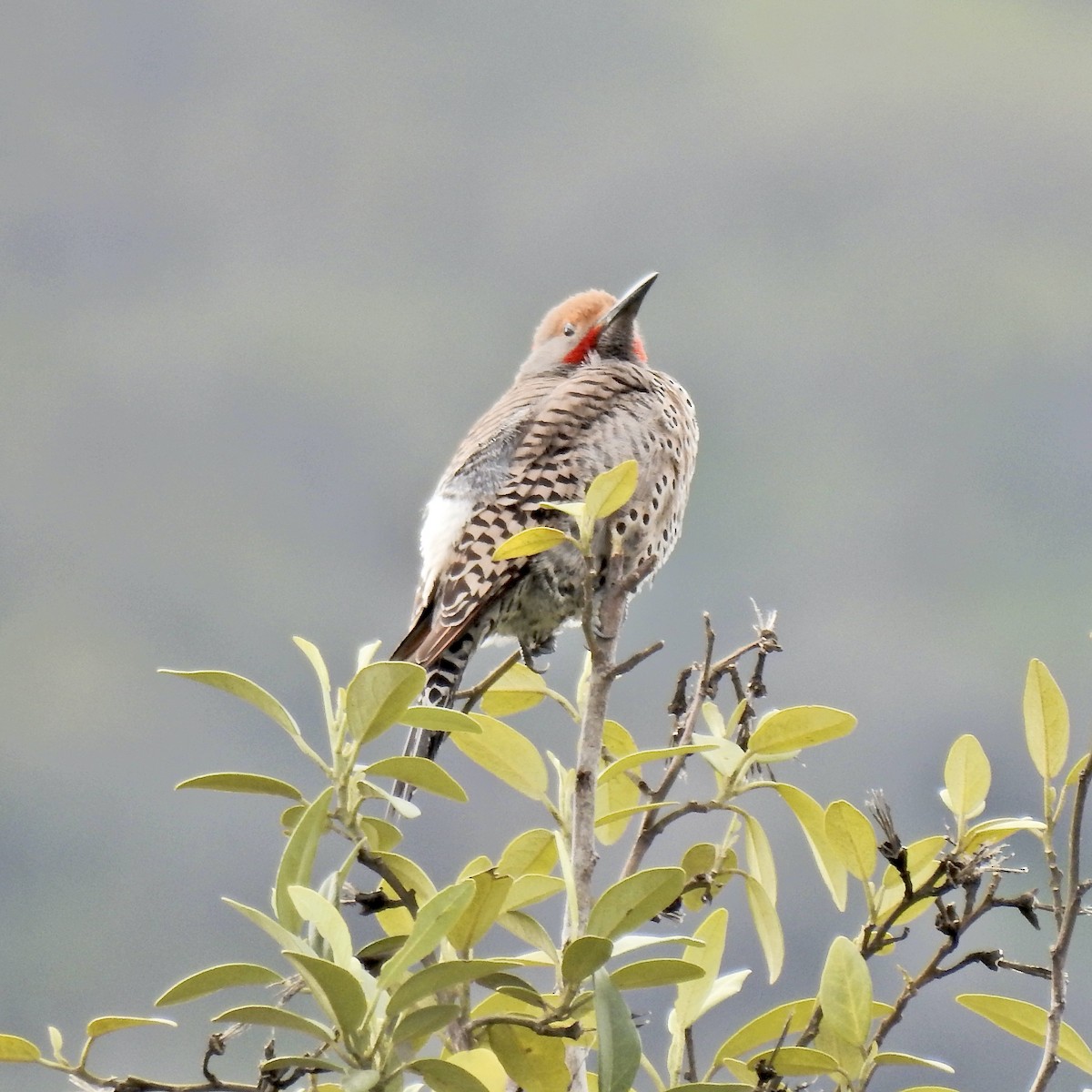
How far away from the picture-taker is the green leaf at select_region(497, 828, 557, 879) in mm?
1090

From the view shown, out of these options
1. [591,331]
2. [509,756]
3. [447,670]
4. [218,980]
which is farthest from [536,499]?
[218,980]

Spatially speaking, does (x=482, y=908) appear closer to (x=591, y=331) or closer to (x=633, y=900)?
(x=633, y=900)

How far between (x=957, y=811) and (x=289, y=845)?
52 cm

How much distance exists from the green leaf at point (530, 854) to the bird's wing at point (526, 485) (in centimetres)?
118

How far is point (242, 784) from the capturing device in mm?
922

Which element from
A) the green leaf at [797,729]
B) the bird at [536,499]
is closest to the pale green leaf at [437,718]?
the green leaf at [797,729]

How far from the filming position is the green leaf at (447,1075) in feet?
2.63

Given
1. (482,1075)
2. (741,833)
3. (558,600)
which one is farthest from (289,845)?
(558,600)

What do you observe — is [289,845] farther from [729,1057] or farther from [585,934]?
[729,1057]

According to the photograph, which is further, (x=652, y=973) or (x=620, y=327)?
(x=620, y=327)

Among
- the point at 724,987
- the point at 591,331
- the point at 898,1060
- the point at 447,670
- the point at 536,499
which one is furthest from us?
the point at 591,331

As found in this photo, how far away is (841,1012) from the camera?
952 millimetres

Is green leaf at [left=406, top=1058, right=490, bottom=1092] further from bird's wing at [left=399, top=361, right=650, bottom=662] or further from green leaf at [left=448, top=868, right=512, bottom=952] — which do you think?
bird's wing at [left=399, top=361, right=650, bottom=662]

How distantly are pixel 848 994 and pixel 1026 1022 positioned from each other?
156 millimetres
